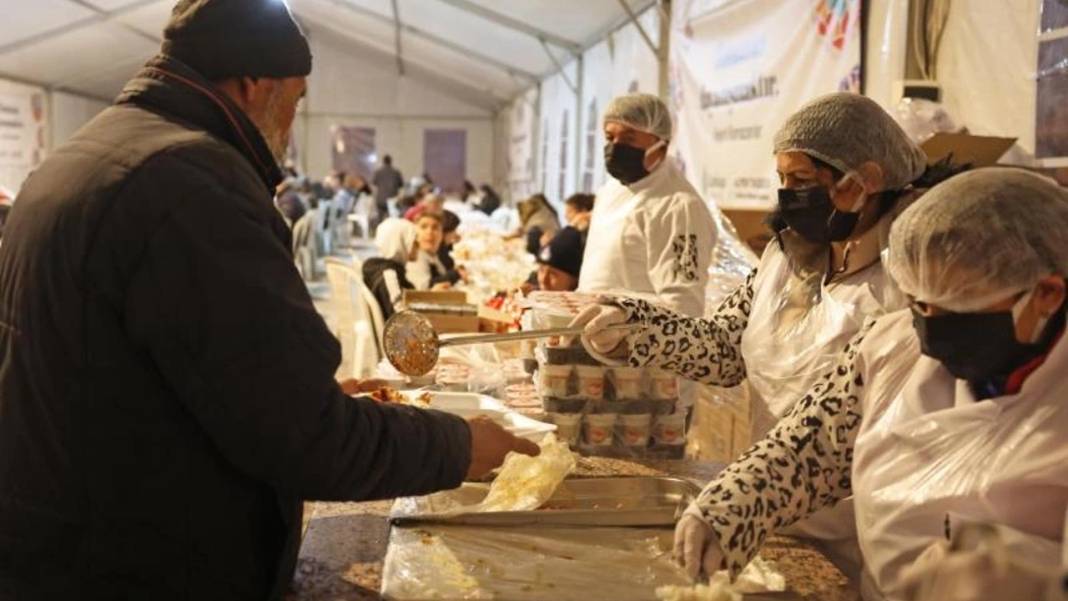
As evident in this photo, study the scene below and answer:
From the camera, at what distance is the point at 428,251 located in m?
6.30

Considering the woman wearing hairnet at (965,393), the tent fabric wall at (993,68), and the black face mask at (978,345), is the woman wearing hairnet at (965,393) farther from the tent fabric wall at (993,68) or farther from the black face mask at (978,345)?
the tent fabric wall at (993,68)

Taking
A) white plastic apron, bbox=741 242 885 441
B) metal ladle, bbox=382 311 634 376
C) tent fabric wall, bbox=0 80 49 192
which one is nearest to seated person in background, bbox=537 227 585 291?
metal ladle, bbox=382 311 634 376

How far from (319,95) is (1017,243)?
23.7m

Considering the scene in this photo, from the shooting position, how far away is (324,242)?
14508mm

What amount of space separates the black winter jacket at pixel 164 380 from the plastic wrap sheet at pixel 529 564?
0.67 ft

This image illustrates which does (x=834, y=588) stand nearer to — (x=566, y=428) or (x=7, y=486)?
(x=566, y=428)

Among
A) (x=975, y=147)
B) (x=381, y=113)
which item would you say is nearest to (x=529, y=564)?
(x=975, y=147)

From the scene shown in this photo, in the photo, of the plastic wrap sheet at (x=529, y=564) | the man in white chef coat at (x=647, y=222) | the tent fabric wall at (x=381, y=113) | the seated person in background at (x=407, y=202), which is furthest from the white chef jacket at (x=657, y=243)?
the tent fabric wall at (x=381, y=113)

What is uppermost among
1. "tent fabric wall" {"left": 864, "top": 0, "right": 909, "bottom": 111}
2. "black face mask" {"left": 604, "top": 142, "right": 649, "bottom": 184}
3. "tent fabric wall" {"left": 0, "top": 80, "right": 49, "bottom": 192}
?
"tent fabric wall" {"left": 0, "top": 80, "right": 49, "bottom": 192}

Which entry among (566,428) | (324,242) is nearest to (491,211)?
(324,242)

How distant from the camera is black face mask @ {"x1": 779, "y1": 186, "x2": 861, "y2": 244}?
72.9 inches

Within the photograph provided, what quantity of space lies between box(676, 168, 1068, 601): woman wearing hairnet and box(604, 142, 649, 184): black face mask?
234cm

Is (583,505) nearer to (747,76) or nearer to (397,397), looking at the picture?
(397,397)

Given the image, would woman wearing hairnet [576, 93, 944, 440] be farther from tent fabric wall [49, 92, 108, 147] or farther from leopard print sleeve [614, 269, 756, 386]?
tent fabric wall [49, 92, 108, 147]
